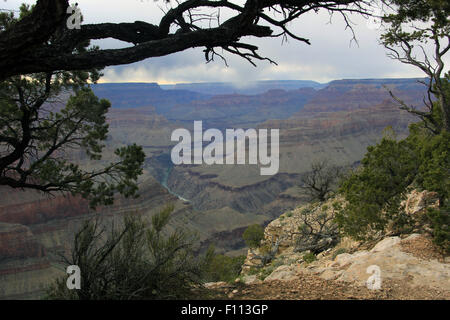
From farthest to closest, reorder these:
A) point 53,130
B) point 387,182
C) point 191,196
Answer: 1. point 191,196
2. point 387,182
3. point 53,130

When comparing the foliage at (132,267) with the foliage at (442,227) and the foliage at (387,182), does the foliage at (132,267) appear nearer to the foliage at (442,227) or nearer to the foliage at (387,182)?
the foliage at (442,227)

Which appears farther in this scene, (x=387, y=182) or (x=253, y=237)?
(x=253, y=237)

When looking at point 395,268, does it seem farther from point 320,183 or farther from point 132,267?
point 320,183

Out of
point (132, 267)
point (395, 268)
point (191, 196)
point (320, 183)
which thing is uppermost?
point (132, 267)

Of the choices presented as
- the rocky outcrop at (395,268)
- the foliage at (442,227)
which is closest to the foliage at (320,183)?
the foliage at (442,227)

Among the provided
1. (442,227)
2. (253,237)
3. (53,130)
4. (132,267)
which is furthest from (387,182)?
(253,237)

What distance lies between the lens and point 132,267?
4477 mm

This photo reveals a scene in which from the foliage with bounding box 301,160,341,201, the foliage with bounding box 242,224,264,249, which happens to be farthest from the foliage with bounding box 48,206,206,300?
Result: the foliage with bounding box 301,160,341,201

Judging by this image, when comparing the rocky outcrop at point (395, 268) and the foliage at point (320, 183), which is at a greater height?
the rocky outcrop at point (395, 268)

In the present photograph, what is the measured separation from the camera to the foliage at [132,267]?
4168 millimetres

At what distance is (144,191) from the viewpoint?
207 ft

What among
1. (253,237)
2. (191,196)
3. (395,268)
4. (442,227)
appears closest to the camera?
(395,268)

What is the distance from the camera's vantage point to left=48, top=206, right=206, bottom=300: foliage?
417 centimetres
